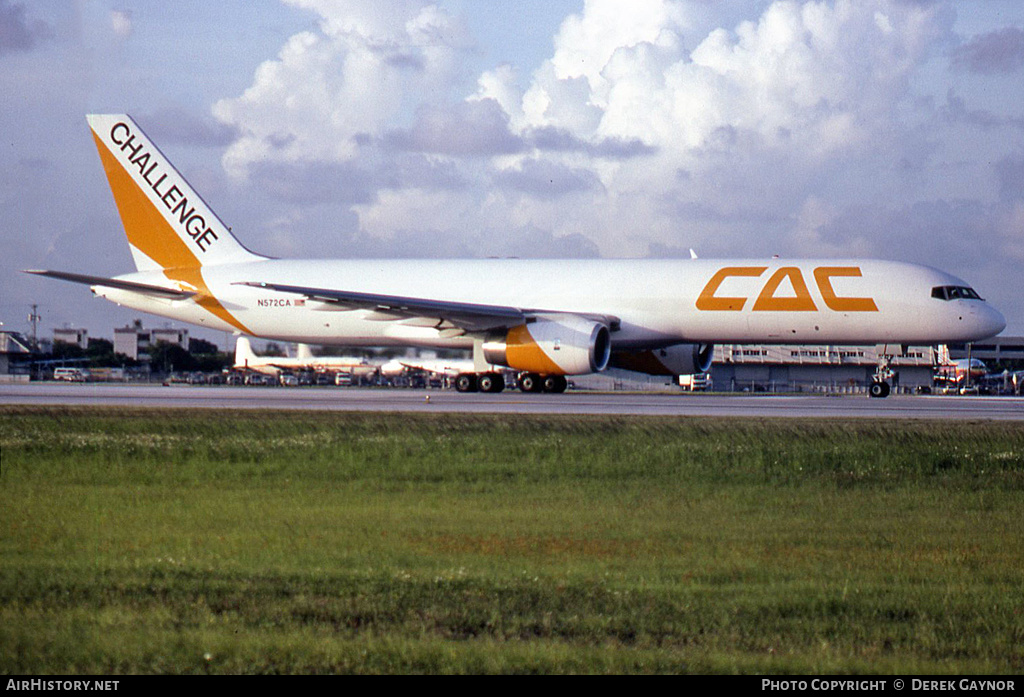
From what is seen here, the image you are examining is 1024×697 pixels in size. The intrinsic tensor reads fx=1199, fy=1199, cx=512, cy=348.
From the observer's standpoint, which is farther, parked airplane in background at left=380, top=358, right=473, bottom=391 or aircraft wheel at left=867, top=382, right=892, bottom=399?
parked airplane in background at left=380, top=358, right=473, bottom=391

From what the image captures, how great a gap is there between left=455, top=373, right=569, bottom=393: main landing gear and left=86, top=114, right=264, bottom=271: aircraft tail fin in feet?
34.8

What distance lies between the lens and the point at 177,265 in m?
44.6

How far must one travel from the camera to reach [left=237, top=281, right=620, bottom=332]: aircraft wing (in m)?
37.1

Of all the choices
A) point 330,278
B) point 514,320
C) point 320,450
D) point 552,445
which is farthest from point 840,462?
point 330,278

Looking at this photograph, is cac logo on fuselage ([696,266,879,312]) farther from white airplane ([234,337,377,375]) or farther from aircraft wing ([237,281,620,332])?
white airplane ([234,337,377,375])

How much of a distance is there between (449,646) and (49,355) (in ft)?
339

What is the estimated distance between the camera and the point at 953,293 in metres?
37.0

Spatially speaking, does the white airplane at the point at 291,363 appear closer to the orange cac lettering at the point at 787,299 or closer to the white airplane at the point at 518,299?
the white airplane at the point at 518,299

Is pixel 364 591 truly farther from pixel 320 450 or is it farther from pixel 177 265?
pixel 177 265

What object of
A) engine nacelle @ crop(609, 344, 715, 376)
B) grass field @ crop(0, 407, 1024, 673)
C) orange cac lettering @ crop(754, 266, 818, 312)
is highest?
orange cac lettering @ crop(754, 266, 818, 312)

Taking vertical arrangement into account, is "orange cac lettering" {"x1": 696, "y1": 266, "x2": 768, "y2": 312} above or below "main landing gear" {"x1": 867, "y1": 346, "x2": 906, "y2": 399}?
above

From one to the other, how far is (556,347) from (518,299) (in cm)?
449

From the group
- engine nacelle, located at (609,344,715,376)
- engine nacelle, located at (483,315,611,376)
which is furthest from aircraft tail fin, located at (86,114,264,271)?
engine nacelle, located at (609,344,715,376)

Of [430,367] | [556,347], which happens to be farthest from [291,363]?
[556,347]
